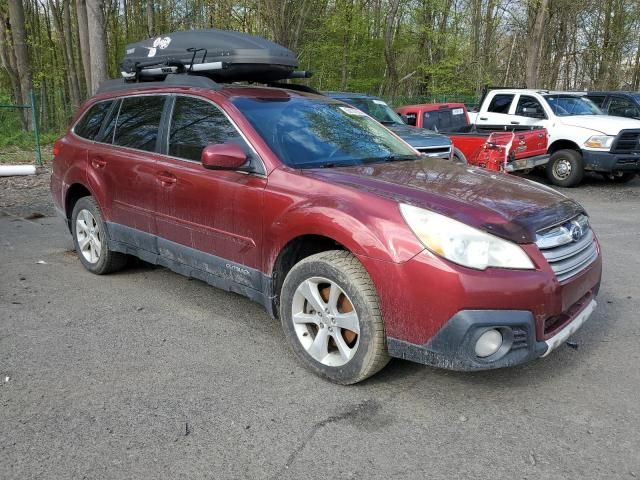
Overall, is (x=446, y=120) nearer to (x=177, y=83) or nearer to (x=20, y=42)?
(x=177, y=83)

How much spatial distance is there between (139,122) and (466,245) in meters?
3.13

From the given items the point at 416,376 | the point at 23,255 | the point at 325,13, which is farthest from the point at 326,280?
the point at 325,13

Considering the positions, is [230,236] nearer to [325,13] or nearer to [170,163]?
[170,163]

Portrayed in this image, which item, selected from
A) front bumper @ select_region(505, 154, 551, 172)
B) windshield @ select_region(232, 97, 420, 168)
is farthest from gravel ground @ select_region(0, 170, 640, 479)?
front bumper @ select_region(505, 154, 551, 172)

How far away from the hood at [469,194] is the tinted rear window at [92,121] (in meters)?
2.67

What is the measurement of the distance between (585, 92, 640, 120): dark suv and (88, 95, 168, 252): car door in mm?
12438

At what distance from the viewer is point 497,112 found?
13.7 metres

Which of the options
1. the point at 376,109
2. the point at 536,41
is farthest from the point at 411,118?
the point at 536,41

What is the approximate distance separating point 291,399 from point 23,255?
429 centimetres

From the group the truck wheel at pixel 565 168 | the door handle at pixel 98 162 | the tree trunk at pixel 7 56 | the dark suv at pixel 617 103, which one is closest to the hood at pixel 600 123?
the truck wheel at pixel 565 168

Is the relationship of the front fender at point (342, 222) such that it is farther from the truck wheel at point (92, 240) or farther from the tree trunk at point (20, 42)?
the tree trunk at point (20, 42)

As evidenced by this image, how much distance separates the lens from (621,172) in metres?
12.0

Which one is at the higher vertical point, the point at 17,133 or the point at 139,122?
the point at 139,122

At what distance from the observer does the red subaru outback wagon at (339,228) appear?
2.89 m
